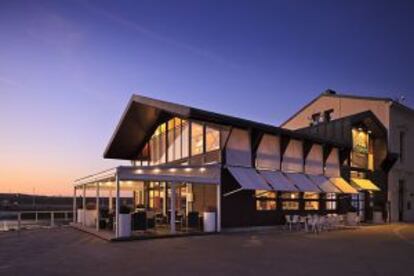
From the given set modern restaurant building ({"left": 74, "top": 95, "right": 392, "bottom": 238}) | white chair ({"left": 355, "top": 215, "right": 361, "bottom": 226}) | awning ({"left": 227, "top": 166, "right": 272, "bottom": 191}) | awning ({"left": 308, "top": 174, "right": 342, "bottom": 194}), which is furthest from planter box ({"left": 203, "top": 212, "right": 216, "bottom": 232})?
white chair ({"left": 355, "top": 215, "right": 361, "bottom": 226})

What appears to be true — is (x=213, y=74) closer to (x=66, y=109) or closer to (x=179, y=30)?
(x=179, y=30)

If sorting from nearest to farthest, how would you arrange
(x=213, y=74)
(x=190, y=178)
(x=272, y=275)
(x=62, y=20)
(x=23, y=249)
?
(x=272, y=275) → (x=23, y=249) → (x=62, y=20) → (x=190, y=178) → (x=213, y=74)

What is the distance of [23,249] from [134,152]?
48.4 ft

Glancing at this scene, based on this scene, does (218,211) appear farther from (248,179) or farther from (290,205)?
(290,205)

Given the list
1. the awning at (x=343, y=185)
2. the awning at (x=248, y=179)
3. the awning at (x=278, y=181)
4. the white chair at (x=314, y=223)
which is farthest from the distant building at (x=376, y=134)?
the awning at (x=248, y=179)

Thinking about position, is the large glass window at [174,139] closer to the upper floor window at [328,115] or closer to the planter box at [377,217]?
the planter box at [377,217]

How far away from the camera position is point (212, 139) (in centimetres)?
2062

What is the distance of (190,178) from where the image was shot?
60.3 feet

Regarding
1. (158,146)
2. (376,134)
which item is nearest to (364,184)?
(376,134)

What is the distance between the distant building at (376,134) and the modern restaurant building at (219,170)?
1.64 m

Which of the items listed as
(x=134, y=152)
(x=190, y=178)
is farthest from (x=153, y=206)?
Result: (x=190, y=178)

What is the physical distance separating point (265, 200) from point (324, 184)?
439 centimetres

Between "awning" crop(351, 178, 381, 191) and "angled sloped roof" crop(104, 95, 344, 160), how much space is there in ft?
10.2

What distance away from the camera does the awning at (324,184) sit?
2367cm
